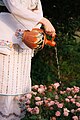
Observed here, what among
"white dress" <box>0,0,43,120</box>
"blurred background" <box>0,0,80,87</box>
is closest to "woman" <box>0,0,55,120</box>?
"white dress" <box>0,0,43,120</box>

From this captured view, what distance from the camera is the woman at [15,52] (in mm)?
3789

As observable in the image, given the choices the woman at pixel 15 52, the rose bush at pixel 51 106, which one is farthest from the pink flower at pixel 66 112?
the woman at pixel 15 52

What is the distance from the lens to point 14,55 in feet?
13.0

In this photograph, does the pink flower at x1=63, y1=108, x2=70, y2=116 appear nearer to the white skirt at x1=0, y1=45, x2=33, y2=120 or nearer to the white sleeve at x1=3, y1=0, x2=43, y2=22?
the white skirt at x1=0, y1=45, x2=33, y2=120

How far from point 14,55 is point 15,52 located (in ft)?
0.08

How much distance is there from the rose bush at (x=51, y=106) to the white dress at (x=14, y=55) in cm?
10

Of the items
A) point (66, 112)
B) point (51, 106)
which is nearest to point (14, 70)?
point (51, 106)

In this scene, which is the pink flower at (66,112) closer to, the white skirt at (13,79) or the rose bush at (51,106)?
the rose bush at (51,106)

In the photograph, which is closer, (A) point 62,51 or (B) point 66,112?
(B) point 66,112

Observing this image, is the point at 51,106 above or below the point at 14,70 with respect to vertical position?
below

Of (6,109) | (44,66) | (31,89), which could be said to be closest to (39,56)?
(44,66)

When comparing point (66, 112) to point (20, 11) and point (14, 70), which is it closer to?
point (14, 70)

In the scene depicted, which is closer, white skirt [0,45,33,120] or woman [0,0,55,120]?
woman [0,0,55,120]

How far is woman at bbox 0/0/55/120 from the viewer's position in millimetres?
3789
